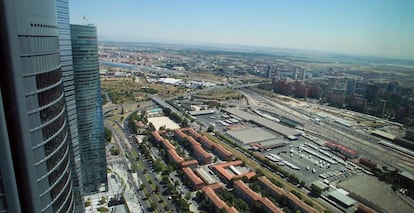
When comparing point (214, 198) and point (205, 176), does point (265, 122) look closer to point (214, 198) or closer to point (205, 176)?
point (205, 176)

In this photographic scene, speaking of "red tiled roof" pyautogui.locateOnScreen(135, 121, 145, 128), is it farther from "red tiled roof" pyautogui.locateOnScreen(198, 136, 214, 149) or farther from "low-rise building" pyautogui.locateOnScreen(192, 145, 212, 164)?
"low-rise building" pyautogui.locateOnScreen(192, 145, 212, 164)

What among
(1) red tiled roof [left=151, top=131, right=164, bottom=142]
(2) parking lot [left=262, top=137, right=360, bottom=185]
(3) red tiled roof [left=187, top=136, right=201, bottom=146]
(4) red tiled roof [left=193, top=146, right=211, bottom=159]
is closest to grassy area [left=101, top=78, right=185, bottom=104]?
(1) red tiled roof [left=151, top=131, right=164, bottom=142]

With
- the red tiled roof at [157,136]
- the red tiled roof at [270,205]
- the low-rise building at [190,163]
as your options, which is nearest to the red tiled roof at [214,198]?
the red tiled roof at [270,205]

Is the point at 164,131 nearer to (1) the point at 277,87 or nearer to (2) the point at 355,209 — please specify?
(2) the point at 355,209

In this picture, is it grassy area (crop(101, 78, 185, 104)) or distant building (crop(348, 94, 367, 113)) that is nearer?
distant building (crop(348, 94, 367, 113))

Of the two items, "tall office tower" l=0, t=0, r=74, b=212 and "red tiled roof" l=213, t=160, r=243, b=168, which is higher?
"tall office tower" l=0, t=0, r=74, b=212

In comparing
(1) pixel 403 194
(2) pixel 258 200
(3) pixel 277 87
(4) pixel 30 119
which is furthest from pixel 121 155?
(3) pixel 277 87
